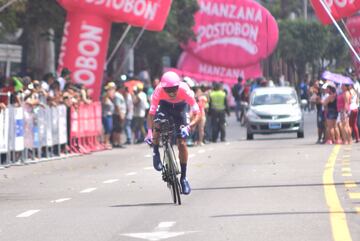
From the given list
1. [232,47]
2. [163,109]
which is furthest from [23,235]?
[232,47]

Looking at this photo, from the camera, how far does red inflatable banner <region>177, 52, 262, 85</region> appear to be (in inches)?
2525

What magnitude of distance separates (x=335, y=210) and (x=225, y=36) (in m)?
49.1

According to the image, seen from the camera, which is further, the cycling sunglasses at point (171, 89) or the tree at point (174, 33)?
the tree at point (174, 33)

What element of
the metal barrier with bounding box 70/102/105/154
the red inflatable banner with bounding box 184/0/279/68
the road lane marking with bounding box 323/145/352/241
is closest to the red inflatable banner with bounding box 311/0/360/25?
the road lane marking with bounding box 323/145/352/241

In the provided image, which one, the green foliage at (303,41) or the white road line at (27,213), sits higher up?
the green foliage at (303,41)

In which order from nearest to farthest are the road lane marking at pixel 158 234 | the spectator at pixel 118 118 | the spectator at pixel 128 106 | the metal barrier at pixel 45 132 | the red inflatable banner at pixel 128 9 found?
the road lane marking at pixel 158 234 < the metal barrier at pixel 45 132 < the red inflatable banner at pixel 128 9 < the spectator at pixel 118 118 < the spectator at pixel 128 106

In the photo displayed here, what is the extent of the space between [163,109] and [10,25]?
69.1 feet

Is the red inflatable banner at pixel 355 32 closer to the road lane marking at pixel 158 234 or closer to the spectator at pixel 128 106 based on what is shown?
the road lane marking at pixel 158 234

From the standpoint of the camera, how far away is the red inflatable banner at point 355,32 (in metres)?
21.4

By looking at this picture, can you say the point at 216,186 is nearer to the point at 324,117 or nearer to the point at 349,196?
the point at 349,196

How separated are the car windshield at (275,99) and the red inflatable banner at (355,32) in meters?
14.9

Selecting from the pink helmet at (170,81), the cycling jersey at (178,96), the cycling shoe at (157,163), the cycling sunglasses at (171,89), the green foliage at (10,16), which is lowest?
the cycling shoe at (157,163)

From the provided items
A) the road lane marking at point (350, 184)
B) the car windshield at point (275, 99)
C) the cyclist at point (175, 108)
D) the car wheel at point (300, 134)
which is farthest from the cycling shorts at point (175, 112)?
the car windshield at point (275, 99)

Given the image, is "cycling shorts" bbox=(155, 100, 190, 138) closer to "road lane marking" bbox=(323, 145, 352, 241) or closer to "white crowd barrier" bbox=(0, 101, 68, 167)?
"road lane marking" bbox=(323, 145, 352, 241)
